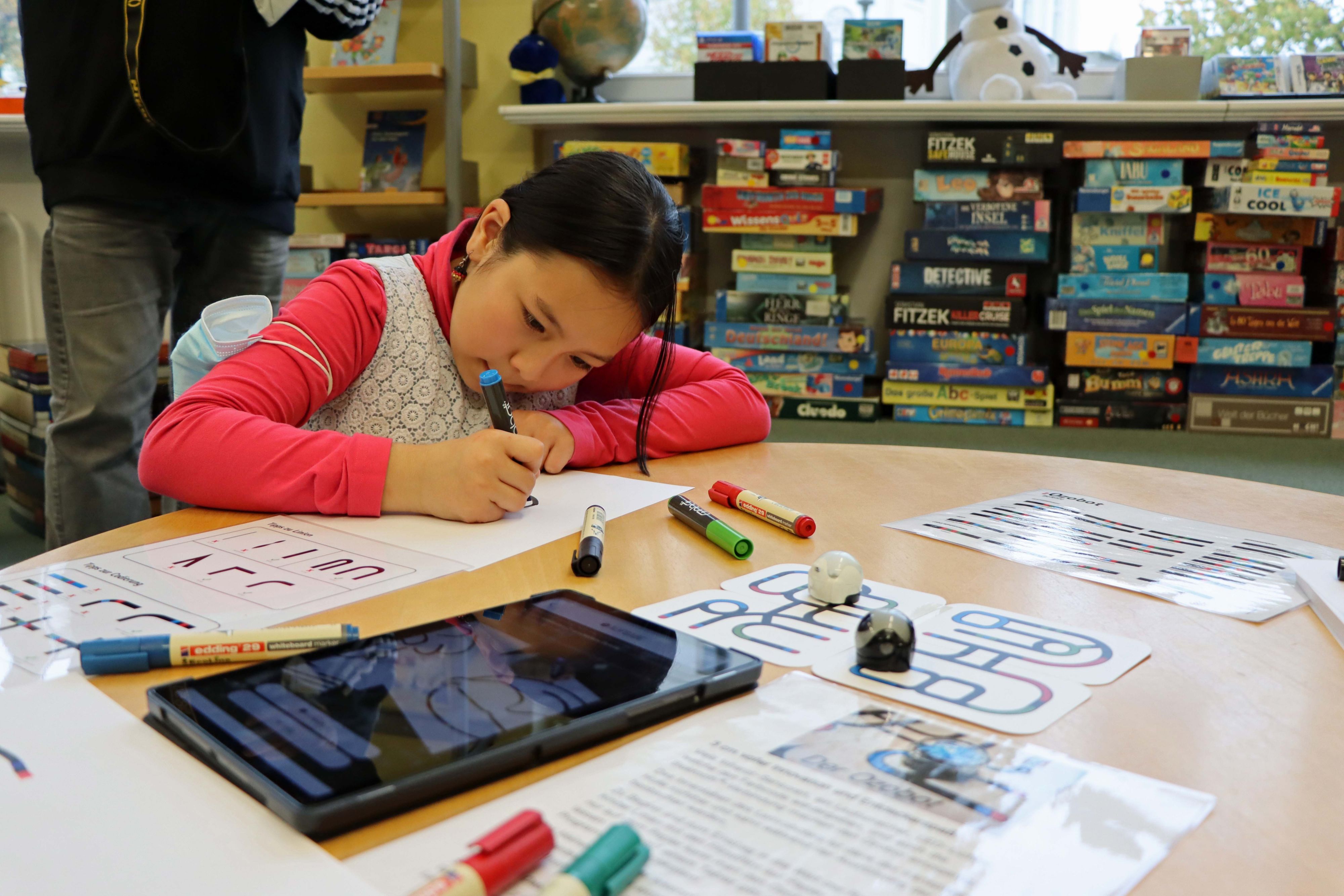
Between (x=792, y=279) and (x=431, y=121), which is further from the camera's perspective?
(x=431, y=121)

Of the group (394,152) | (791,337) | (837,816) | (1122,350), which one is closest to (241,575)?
(837,816)

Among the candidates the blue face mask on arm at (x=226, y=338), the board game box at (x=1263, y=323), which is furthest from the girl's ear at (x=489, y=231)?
the board game box at (x=1263, y=323)

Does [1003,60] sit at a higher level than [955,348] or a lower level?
higher

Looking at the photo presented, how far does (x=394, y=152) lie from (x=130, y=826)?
2460 mm

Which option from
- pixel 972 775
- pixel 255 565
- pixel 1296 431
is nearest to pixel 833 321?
pixel 1296 431

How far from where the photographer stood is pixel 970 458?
975mm

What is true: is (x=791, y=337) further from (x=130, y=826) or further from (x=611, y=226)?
(x=130, y=826)

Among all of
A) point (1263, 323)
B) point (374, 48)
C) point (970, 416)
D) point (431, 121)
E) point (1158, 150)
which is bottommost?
point (970, 416)

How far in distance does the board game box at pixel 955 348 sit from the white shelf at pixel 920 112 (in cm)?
44

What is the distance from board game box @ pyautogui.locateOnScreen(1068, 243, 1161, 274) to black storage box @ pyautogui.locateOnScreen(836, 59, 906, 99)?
1.65 ft

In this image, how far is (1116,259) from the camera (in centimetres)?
202

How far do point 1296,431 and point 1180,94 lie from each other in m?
0.73

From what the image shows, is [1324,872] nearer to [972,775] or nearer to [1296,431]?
[972,775]

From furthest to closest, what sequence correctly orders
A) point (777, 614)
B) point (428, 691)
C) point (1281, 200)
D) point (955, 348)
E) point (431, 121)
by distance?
1. point (431, 121)
2. point (955, 348)
3. point (1281, 200)
4. point (777, 614)
5. point (428, 691)
